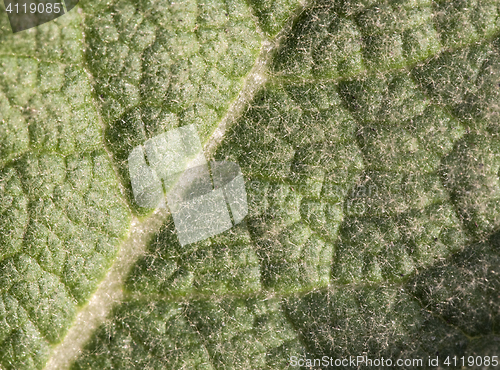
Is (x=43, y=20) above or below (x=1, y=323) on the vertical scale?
above

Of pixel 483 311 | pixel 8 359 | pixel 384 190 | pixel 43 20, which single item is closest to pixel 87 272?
pixel 8 359

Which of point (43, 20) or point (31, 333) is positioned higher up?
point (43, 20)

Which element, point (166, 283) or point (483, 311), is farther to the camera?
point (166, 283)

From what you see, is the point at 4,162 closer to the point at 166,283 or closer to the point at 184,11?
the point at 166,283

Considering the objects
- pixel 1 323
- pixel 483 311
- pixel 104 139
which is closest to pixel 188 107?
pixel 104 139

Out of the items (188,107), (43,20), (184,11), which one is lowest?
(188,107)

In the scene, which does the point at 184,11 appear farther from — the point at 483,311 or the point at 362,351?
the point at 483,311
